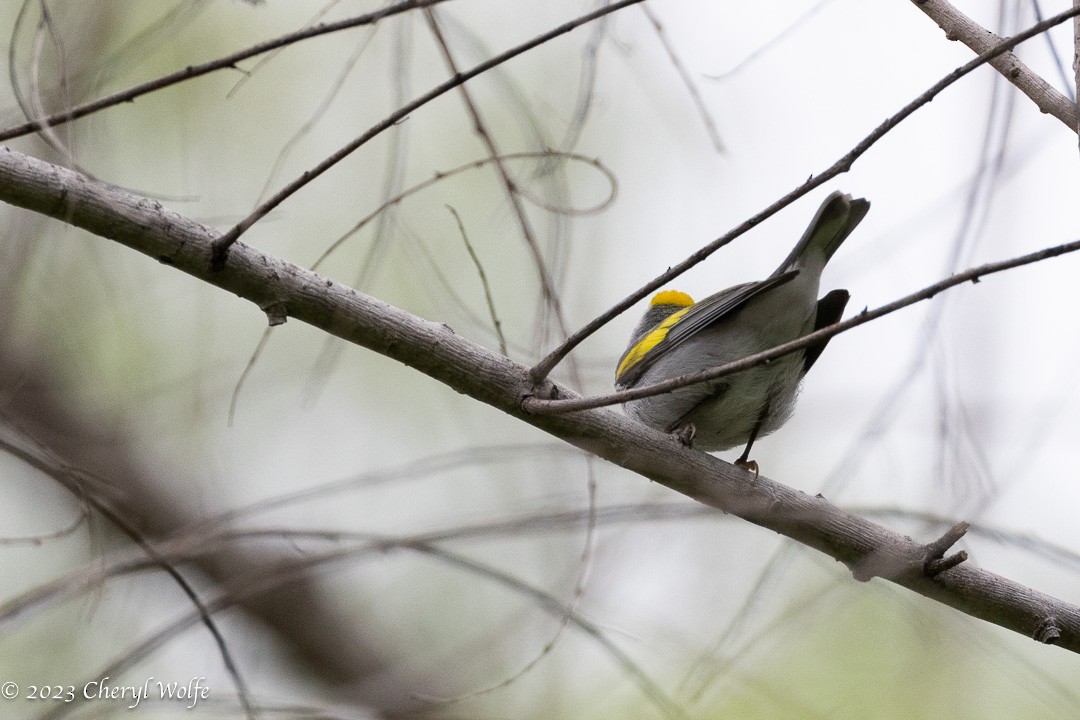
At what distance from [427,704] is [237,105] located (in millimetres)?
4158

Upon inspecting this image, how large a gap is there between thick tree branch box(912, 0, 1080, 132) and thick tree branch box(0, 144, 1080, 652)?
1.18m

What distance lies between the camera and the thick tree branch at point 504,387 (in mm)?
2221

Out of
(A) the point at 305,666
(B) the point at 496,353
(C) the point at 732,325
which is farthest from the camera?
(A) the point at 305,666

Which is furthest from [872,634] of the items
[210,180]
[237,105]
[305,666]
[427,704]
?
[237,105]

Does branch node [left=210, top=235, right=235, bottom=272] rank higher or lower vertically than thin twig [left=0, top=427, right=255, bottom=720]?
higher

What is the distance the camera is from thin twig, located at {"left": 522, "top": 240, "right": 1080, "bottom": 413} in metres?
1.77

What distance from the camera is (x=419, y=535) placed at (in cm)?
231

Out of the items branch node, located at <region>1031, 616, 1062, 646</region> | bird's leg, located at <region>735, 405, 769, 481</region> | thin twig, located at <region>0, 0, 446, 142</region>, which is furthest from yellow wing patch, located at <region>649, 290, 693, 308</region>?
thin twig, located at <region>0, 0, 446, 142</region>

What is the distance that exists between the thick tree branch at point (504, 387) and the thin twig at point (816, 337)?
0.44 feet

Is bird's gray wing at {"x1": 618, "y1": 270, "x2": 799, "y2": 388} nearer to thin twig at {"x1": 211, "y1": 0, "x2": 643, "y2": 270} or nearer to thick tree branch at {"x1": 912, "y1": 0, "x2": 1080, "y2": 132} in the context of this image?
thick tree branch at {"x1": 912, "y1": 0, "x2": 1080, "y2": 132}

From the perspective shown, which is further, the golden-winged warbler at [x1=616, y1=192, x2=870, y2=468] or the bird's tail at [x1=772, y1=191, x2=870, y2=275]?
the golden-winged warbler at [x1=616, y1=192, x2=870, y2=468]

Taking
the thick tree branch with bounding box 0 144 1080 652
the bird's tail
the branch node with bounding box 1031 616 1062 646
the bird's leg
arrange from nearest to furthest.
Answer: the thick tree branch with bounding box 0 144 1080 652 → the branch node with bounding box 1031 616 1062 646 → the bird's tail → the bird's leg

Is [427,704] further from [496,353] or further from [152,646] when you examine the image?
[496,353]

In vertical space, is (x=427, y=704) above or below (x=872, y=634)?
below
